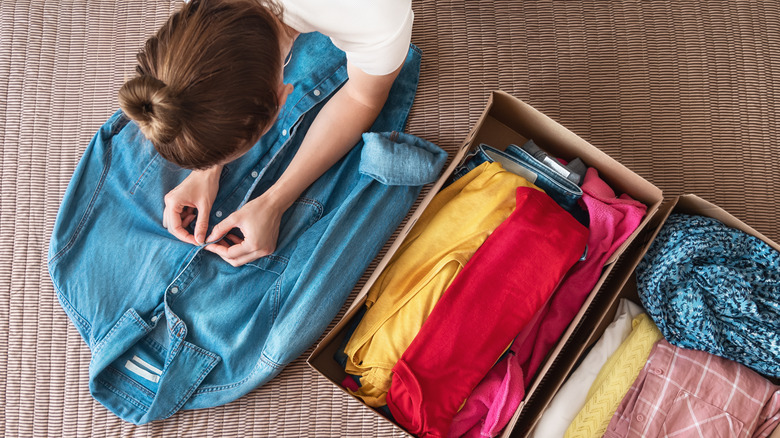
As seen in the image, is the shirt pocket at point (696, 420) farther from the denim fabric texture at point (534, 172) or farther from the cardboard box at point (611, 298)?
the denim fabric texture at point (534, 172)

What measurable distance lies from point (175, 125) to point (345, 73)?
1.41ft

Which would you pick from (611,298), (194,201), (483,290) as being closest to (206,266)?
(194,201)

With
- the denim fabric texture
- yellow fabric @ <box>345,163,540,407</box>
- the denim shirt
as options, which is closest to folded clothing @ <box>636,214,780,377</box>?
the denim fabric texture

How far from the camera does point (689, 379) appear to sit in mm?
848

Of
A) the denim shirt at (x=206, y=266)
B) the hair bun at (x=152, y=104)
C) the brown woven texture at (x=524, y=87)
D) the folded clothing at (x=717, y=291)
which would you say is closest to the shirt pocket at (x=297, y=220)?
the denim shirt at (x=206, y=266)

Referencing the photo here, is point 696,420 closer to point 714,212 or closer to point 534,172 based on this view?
point 714,212

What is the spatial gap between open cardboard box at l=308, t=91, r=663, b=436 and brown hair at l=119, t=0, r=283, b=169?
1.11 feet

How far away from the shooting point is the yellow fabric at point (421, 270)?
813 mm

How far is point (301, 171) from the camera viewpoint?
86 centimetres

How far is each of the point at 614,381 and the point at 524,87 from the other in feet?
1.81

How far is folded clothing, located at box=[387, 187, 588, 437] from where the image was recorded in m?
0.78

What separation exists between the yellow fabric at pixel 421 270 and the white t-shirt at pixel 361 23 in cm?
27

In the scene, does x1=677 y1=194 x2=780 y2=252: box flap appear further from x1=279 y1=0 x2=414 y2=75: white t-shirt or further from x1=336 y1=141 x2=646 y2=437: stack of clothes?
x1=279 y1=0 x2=414 y2=75: white t-shirt

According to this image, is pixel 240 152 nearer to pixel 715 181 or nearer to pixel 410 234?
pixel 410 234
